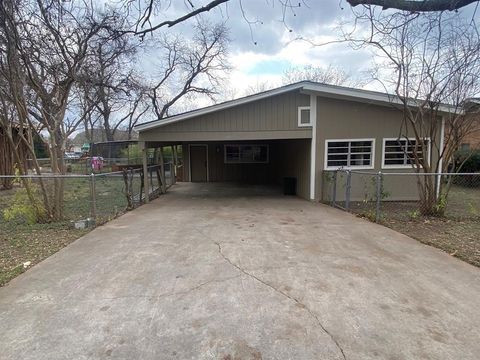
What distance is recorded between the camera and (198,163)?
56.9 feet

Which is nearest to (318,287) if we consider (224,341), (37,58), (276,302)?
(276,302)

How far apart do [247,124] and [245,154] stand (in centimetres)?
664

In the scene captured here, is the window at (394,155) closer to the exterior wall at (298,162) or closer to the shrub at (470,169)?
the exterior wall at (298,162)

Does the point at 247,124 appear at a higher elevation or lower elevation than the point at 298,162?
higher

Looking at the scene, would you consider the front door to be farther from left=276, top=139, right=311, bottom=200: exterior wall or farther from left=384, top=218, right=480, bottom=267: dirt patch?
left=384, top=218, right=480, bottom=267: dirt patch

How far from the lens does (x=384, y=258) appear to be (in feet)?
15.2

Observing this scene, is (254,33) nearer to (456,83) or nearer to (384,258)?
(384,258)

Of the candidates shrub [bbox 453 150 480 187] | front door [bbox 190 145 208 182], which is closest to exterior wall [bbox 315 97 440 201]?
shrub [bbox 453 150 480 187]

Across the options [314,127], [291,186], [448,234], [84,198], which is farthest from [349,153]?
[84,198]

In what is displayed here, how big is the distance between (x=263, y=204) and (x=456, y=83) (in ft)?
19.0

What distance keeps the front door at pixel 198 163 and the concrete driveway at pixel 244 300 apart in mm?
11439

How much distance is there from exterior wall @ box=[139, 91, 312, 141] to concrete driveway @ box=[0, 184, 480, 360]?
16.0ft

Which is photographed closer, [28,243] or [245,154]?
[28,243]

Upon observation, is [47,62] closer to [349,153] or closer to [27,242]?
[27,242]
